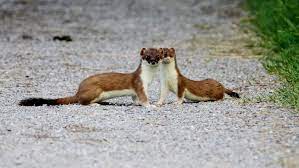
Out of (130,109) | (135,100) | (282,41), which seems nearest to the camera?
(130,109)

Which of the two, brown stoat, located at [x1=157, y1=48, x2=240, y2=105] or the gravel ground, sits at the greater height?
brown stoat, located at [x1=157, y1=48, x2=240, y2=105]

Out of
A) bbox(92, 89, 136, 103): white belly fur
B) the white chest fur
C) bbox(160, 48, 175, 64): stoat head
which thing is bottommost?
bbox(92, 89, 136, 103): white belly fur

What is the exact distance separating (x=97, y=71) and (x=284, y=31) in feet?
8.54

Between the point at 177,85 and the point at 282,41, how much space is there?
4791 mm

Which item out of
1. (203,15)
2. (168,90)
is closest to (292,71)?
(168,90)

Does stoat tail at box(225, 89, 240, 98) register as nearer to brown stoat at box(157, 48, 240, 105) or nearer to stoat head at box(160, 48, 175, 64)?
brown stoat at box(157, 48, 240, 105)

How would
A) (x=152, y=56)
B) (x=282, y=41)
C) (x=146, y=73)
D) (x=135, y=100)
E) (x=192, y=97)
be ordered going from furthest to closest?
(x=282, y=41), (x=192, y=97), (x=135, y=100), (x=146, y=73), (x=152, y=56)

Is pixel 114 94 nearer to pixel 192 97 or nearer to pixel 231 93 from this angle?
pixel 192 97

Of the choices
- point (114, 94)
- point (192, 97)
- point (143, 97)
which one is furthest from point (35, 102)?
point (192, 97)

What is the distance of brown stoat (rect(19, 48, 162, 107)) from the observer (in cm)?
1052

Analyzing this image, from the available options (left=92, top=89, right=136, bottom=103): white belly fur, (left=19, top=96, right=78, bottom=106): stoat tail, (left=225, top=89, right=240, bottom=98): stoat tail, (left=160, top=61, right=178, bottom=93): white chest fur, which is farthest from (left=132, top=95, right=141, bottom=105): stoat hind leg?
(left=225, top=89, right=240, bottom=98): stoat tail

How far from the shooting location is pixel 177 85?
35.4 ft

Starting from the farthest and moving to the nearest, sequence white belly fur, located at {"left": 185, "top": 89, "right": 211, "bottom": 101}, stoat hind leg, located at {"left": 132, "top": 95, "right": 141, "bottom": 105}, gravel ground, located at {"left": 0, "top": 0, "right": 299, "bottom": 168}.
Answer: white belly fur, located at {"left": 185, "top": 89, "right": 211, "bottom": 101}
stoat hind leg, located at {"left": 132, "top": 95, "right": 141, "bottom": 105}
gravel ground, located at {"left": 0, "top": 0, "right": 299, "bottom": 168}

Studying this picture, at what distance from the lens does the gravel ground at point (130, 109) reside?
26.1 ft
